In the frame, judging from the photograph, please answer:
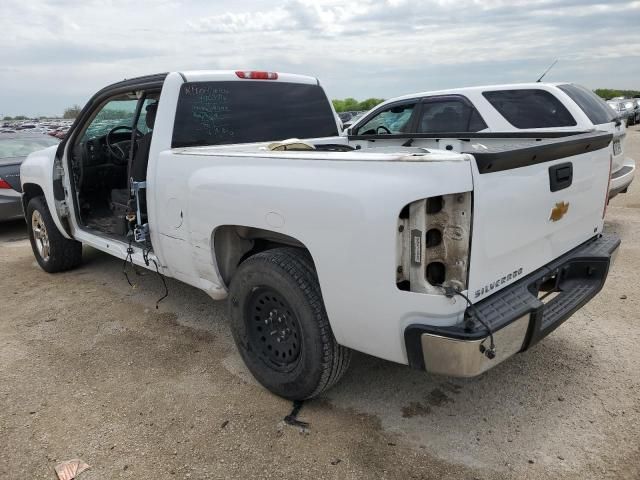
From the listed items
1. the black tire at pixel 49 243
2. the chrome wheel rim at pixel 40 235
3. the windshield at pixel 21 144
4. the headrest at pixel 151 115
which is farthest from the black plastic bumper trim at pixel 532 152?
the windshield at pixel 21 144

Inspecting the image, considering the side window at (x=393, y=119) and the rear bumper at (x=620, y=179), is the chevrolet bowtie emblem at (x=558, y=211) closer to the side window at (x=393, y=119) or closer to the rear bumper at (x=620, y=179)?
the rear bumper at (x=620, y=179)

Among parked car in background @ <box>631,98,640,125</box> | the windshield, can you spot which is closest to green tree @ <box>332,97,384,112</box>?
parked car in background @ <box>631,98,640,125</box>

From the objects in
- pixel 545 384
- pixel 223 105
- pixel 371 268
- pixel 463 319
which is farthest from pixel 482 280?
pixel 223 105

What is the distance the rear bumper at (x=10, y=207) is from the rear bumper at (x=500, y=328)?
721 cm

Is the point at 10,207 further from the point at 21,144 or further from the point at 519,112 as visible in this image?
the point at 519,112

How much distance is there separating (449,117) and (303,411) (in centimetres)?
509

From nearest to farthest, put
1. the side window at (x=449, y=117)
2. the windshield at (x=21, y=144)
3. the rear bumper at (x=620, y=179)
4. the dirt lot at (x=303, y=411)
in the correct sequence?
the dirt lot at (x=303, y=411) → the rear bumper at (x=620, y=179) → the side window at (x=449, y=117) → the windshield at (x=21, y=144)

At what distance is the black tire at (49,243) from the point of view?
5449mm

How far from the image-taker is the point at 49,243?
18.1ft

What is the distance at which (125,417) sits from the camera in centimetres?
298

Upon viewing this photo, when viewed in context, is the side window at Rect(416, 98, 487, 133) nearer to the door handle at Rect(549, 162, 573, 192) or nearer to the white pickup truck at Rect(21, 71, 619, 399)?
the white pickup truck at Rect(21, 71, 619, 399)

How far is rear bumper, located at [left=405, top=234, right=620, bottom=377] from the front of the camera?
221cm

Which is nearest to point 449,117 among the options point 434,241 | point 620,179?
point 620,179

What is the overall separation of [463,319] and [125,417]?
1995mm
